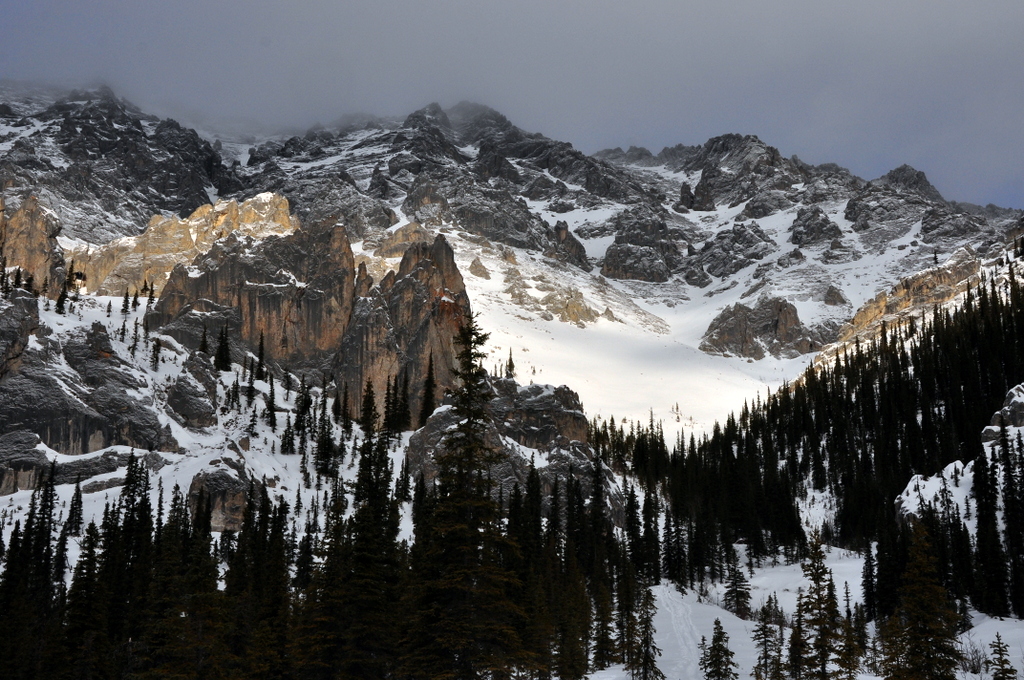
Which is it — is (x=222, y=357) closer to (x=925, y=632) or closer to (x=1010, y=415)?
(x=1010, y=415)

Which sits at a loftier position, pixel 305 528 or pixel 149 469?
pixel 149 469

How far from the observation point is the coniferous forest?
3466 centimetres

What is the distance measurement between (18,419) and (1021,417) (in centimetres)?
13725

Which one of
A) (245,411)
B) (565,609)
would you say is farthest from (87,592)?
(245,411)

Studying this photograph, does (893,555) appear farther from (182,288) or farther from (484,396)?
(182,288)

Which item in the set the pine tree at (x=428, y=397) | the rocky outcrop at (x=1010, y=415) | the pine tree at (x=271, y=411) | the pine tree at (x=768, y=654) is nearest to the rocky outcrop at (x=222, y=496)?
the pine tree at (x=271, y=411)

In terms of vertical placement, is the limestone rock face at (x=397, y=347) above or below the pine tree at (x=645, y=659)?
above

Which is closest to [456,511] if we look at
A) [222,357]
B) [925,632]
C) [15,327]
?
[925,632]

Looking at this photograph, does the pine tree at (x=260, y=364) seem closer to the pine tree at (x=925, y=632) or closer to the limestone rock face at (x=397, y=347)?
the limestone rock face at (x=397, y=347)

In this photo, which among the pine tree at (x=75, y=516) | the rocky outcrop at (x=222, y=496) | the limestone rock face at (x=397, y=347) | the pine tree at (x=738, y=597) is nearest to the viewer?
the pine tree at (x=738, y=597)

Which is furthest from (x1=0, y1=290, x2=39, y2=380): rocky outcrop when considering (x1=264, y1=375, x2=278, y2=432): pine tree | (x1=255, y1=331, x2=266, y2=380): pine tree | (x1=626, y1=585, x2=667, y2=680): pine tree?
(x1=626, y1=585, x2=667, y2=680): pine tree

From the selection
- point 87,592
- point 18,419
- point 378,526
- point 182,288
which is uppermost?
point 182,288

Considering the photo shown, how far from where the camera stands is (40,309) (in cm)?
15262

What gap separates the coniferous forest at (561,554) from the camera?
114 feet
